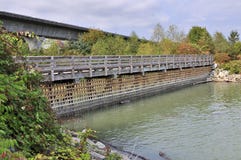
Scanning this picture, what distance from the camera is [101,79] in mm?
20938

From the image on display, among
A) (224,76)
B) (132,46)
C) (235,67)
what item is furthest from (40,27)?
(235,67)

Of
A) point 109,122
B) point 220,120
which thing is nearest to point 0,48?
point 109,122

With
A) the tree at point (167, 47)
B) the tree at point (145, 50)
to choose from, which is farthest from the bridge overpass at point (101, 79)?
the tree at point (167, 47)

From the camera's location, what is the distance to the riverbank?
123 feet

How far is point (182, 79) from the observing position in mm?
33594

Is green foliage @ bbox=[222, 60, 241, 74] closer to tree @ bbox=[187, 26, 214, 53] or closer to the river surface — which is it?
tree @ bbox=[187, 26, 214, 53]

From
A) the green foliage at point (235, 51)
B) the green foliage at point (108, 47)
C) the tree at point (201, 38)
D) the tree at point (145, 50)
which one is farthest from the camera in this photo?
the tree at point (201, 38)

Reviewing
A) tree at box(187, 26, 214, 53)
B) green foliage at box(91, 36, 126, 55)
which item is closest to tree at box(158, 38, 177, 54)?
tree at box(187, 26, 214, 53)

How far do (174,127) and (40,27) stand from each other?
21.7 m

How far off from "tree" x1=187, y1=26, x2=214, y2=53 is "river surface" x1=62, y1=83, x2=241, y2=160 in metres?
31.5

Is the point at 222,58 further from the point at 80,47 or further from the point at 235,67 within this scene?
the point at 80,47

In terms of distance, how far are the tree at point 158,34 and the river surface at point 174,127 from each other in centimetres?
2851

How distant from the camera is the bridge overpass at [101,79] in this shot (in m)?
16.5

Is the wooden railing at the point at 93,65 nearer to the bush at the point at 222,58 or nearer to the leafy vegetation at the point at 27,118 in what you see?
the leafy vegetation at the point at 27,118
